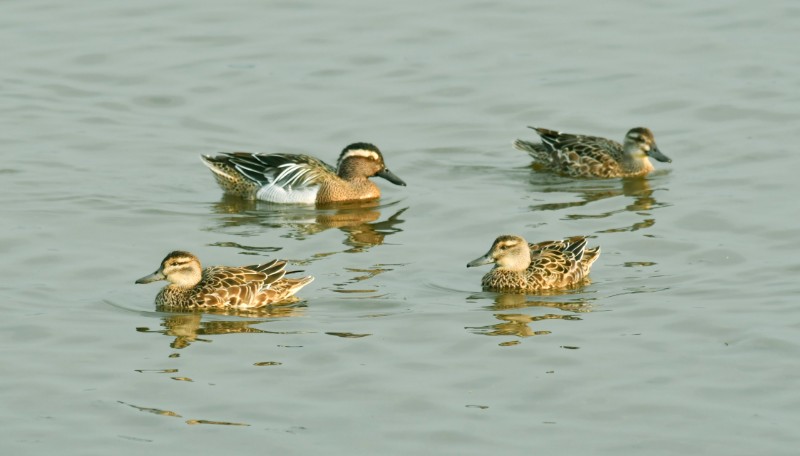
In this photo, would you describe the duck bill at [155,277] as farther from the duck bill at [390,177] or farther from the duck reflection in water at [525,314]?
the duck bill at [390,177]

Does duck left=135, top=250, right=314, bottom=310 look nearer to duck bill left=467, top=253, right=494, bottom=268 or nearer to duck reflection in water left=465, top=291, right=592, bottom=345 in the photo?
duck bill left=467, top=253, right=494, bottom=268

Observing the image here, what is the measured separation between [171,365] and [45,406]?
1.17 meters

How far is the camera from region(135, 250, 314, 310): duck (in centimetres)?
1349

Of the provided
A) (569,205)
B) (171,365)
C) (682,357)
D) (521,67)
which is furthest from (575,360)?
(521,67)

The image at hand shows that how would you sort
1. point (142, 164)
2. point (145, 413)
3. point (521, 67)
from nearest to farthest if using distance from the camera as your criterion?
point (145, 413)
point (142, 164)
point (521, 67)

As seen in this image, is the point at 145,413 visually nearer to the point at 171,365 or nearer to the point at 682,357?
the point at 171,365

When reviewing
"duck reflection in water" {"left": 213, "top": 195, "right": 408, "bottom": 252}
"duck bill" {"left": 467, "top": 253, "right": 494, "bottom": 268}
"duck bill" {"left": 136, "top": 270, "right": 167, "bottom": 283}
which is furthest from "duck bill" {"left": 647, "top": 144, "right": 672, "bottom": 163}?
"duck bill" {"left": 136, "top": 270, "right": 167, "bottom": 283}

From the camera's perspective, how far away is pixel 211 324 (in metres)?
13.2

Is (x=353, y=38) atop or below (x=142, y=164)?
atop

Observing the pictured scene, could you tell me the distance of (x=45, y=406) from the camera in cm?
1090

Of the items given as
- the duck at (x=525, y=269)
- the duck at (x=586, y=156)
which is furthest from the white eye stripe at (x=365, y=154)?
the duck at (x=525, y=269)

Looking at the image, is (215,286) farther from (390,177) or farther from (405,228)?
(390,177)

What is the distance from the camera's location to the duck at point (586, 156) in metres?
19.3

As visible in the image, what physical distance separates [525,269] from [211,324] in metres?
2.89
